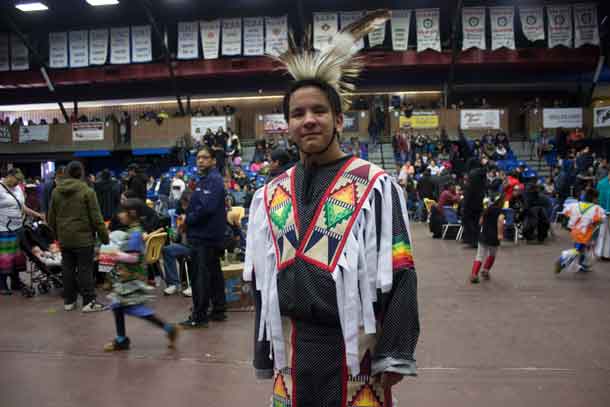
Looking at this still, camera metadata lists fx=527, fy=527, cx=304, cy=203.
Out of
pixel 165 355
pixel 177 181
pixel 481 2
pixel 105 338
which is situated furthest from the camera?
pixel 481 2

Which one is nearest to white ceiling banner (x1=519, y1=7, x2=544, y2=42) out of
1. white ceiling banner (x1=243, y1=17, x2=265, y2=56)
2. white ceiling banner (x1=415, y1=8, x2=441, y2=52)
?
white ceiling banner (x1=415, y1=8, x2=441, y2=52)

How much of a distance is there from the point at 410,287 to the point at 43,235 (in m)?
8.15

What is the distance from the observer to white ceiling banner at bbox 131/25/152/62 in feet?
83.3

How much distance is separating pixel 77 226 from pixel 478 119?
2178 cm

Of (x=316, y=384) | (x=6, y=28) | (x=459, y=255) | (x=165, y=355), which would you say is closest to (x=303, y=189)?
(x=316, y=384)

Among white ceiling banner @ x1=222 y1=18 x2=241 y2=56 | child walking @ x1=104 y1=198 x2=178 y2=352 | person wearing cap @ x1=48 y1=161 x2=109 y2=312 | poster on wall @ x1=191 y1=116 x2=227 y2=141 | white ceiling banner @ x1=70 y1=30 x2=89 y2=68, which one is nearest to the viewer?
child walking @ x1=104 y1=198 x2=178 y2=352

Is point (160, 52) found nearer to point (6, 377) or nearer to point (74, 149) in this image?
point (74, 149)

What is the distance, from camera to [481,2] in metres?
23.9

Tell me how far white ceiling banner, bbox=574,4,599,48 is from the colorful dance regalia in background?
26.0 m

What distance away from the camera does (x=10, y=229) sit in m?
7.67

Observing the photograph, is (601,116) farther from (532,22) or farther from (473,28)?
(473,28)

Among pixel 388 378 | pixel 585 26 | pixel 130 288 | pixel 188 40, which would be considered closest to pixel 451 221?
pixel 130 288

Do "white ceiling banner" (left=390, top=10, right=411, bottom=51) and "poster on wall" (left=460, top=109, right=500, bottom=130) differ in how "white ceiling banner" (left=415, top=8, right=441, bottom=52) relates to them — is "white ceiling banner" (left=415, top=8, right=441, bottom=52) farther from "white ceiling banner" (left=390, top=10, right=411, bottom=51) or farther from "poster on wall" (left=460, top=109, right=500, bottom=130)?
"poster on wall" (left=460, top=109, right=500, bottom=130)

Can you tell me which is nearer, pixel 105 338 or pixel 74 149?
pixel 105 338
